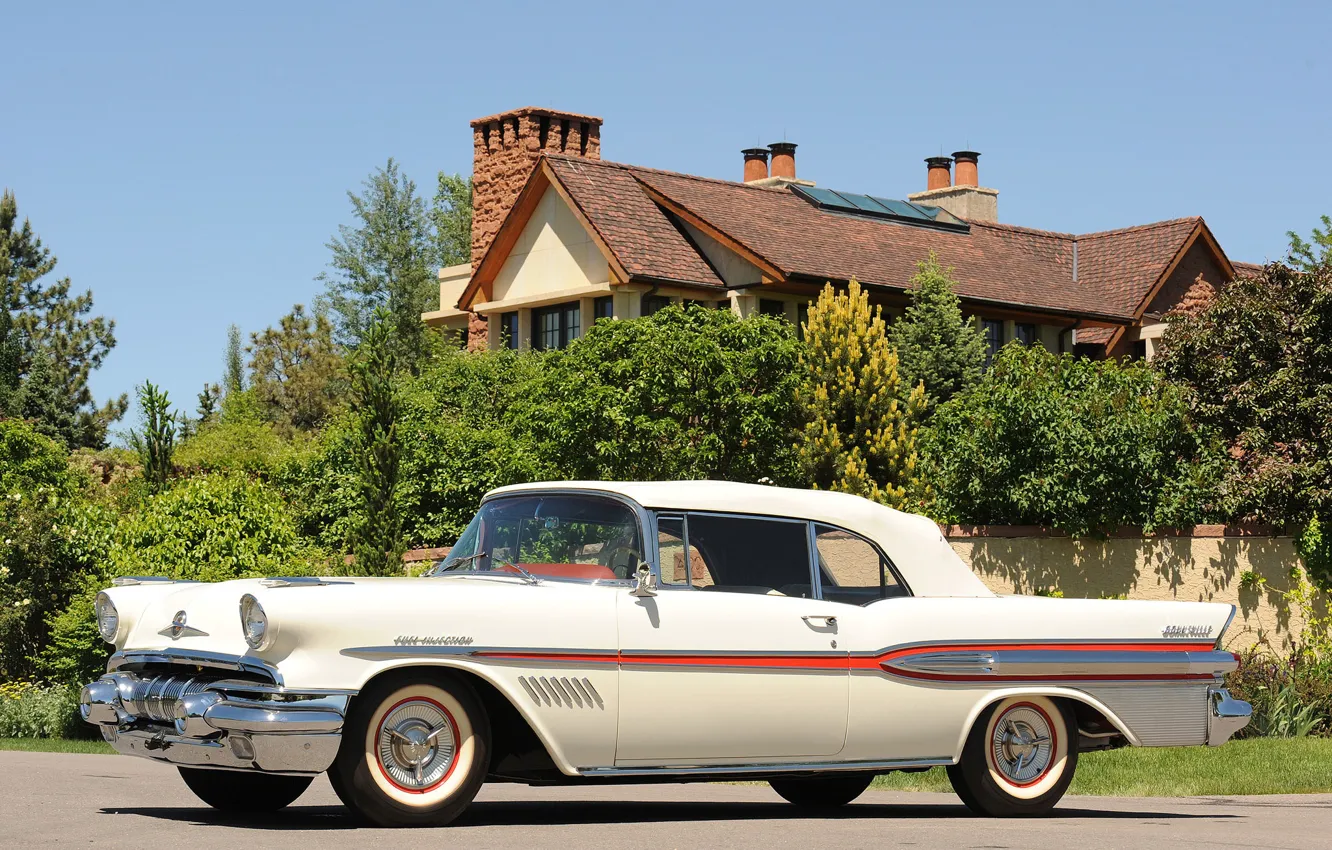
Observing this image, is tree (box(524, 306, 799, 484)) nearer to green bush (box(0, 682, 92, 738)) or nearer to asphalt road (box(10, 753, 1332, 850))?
green bush (box(0, 682, 92, 738))

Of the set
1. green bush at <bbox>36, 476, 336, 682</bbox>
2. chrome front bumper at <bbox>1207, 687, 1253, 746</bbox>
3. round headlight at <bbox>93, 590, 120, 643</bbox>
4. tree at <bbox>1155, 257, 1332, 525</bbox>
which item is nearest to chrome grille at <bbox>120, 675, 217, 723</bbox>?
round headlight at <bbox>93, 590, 120, 643</bbox>

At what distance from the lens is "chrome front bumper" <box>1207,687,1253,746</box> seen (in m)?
10.3

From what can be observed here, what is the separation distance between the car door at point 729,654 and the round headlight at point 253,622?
1.72 m

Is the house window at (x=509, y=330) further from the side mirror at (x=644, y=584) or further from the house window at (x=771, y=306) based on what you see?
the side mirror at (x=644, y=584)

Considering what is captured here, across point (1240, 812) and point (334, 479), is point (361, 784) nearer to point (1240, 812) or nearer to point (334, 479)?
point (1240, 812)

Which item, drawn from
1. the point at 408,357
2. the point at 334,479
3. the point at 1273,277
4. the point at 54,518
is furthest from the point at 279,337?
the point at 1273,277

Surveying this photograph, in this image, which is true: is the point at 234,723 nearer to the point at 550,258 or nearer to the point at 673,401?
the point at 673,401

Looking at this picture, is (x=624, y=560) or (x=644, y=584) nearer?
(x=644, y=584)

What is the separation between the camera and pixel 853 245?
36.8 m

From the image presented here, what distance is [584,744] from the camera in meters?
8.66

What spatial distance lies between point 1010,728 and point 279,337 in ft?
203

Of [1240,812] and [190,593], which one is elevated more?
[190,593]

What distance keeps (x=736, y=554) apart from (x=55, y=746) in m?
13.0

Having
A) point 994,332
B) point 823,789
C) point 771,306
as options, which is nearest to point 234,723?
point 823,789
